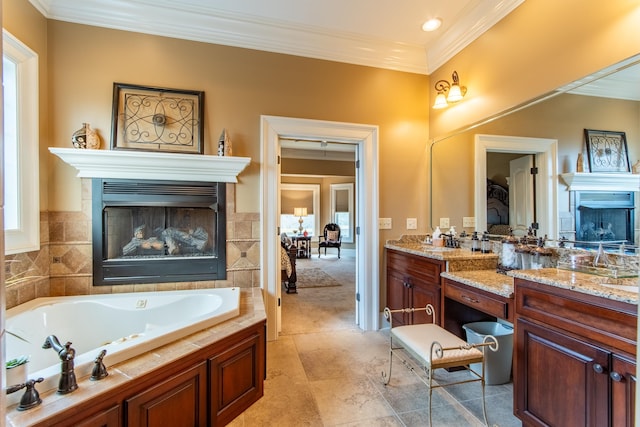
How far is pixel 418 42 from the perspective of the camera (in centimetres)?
301

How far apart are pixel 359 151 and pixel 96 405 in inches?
109

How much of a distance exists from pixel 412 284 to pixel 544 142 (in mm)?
1506

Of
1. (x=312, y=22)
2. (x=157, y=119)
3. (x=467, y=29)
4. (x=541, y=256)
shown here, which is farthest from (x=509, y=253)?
(x=157, y=119)

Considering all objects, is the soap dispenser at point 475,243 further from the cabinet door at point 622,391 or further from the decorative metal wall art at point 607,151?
the cabinet door at point 622,391

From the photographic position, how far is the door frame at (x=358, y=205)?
109 inches

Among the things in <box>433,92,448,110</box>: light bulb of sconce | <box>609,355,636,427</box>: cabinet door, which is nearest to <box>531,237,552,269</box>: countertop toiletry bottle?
<box>609,355,636,427</box>: cabinet door

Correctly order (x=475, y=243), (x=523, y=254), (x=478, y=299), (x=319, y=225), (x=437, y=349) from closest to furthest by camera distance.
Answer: (x=437, y=349)
(x=478, y=299)
(x=523, y=254)
(x=475, y=243)
(x=319, y=225)

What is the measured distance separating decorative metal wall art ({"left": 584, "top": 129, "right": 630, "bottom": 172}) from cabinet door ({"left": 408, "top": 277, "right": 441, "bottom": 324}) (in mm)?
1294

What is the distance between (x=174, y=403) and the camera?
144cm

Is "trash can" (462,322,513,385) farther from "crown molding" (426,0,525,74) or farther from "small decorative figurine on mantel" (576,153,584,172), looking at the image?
"crown molding" (426,0,525,74)

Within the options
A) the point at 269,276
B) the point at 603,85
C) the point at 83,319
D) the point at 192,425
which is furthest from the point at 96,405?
the point at 603,85

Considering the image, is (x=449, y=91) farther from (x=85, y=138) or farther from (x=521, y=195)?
(x=85, y=138)

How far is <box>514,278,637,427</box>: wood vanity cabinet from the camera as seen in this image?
1.17 meters

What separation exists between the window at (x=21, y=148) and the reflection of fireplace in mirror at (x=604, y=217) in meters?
3.79
